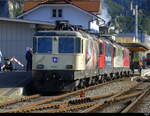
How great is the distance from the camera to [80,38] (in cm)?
2067

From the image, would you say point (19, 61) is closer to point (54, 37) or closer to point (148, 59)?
point (54, 37)

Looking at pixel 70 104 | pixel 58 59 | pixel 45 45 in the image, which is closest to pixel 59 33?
pixel 45 45

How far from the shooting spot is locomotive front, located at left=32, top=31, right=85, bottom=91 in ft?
67.2

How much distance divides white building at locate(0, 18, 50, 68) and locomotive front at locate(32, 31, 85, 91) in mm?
11011

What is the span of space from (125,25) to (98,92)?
375ft

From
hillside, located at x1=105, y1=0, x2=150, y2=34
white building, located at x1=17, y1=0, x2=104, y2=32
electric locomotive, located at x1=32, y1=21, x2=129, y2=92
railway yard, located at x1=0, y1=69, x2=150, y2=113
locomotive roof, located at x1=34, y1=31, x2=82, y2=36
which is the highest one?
hillside, located at x1=105, y1=0, x2=150, y2=34

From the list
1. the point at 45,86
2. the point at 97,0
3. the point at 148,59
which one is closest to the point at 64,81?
the point at 45,86

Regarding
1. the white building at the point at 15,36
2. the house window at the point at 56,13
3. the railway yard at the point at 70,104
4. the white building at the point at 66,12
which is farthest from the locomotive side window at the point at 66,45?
the house window at the point at 56,13

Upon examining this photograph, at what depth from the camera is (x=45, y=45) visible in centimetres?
2067

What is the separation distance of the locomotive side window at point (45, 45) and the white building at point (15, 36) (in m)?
10.9

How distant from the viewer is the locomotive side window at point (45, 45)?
20.6 metres

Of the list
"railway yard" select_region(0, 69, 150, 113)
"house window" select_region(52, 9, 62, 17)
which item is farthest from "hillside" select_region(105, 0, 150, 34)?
"railway yard" select_region(0, 69, 150, 113)

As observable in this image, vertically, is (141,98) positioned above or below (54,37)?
below

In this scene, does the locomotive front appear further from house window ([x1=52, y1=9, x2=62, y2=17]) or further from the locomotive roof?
house window ([x1=52, y1=9, x2=62, y2=17])
